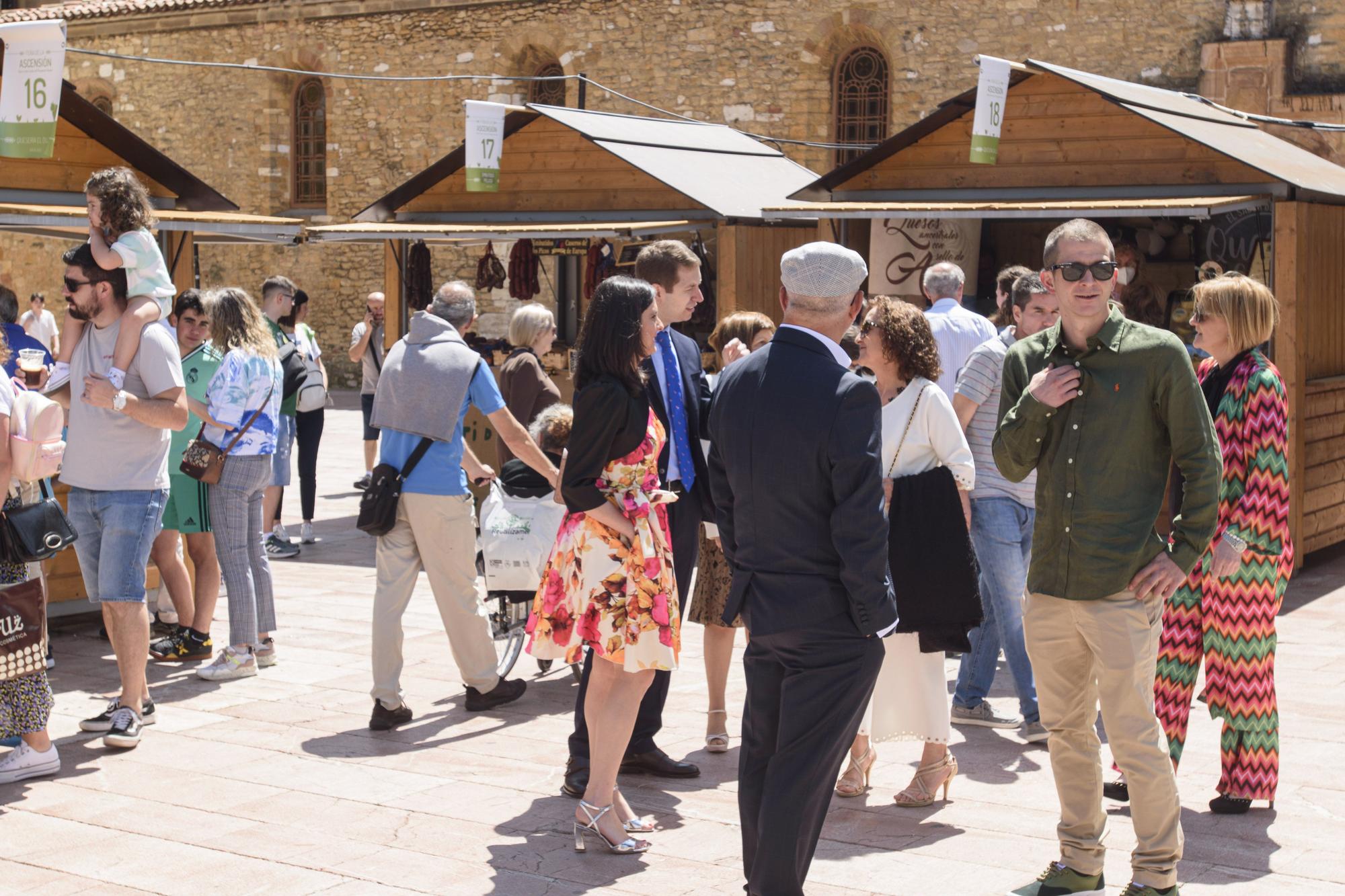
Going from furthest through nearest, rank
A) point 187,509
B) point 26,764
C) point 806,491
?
point 187,509 → point 26,764 → point 806,491

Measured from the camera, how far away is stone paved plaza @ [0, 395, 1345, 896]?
4.65m

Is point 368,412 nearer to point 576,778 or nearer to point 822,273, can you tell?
point 576,778

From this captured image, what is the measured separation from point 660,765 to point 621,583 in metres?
0.99

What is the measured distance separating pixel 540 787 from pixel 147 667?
281 centimetres

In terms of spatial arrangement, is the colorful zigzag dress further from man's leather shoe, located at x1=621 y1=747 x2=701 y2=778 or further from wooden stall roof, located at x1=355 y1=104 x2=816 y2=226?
wooden stall roof, located at x1=355 y1=104 x2=816 y2=226

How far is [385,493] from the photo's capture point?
638cm

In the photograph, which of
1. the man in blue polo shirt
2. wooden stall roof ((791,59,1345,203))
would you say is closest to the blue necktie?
the man in blue polo shirt

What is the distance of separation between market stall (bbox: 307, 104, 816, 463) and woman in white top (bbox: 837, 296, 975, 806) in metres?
6.00

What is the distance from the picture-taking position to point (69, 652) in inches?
308

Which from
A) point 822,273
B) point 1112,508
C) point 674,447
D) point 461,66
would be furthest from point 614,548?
point 461,66

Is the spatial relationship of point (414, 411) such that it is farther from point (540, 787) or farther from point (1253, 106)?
point (1253, 106)

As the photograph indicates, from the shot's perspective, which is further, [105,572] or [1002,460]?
[105,572]

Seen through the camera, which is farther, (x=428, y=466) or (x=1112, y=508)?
(x=428, y=466)

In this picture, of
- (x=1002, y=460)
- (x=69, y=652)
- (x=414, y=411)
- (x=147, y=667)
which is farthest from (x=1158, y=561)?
(x=69, y=652)
